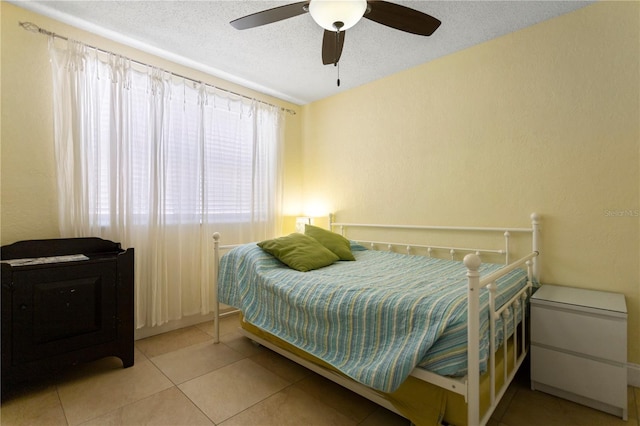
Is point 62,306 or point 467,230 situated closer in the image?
point 62,306

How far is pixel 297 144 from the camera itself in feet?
12.0

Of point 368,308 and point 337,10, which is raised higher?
point 337,10

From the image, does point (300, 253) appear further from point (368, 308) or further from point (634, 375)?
point (634, 375)

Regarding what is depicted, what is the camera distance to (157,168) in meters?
2.44

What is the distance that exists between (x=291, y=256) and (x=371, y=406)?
102 cm

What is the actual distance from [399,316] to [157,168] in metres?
2.14

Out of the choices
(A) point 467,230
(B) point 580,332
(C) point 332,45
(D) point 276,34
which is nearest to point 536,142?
(A) point 467,230

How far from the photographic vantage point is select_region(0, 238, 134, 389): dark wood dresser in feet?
5.28

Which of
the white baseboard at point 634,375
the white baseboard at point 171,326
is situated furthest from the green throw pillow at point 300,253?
the white baseboard at point 634,375

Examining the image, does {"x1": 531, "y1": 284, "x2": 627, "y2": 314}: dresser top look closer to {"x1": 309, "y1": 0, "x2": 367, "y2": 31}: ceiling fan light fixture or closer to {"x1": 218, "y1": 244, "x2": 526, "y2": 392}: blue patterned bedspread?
{"x1": 218, "y1": 244, "x2": 526, "y2": 392}: blue patterned bedspread

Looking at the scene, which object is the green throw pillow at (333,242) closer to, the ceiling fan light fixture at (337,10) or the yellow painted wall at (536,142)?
the yellow painted wall at (536,142)

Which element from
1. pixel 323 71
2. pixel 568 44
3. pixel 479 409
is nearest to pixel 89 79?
pixel 323 71

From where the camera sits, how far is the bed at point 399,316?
3.90ft

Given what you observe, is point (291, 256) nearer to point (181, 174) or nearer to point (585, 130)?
point (181, 174)
